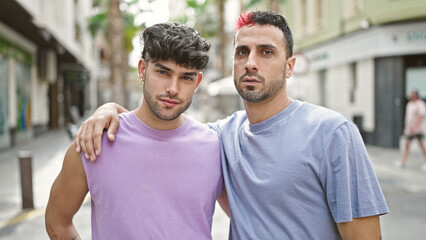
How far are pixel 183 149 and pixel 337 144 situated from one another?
28.0 inches

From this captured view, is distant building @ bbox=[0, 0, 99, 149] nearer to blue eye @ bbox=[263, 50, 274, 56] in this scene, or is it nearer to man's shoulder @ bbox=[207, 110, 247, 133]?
man's shoulder @ bbox=[207, 110, 247, 133]

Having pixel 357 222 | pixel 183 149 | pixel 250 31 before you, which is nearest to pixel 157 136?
pixel 183 149

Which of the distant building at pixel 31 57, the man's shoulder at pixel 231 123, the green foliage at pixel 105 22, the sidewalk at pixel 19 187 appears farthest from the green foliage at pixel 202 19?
the man's shoulder at pixel 231 123

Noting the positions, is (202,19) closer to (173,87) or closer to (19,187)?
(19,187)

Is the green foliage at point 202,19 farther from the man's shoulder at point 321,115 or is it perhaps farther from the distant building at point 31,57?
the man's shoulder at point 321,115

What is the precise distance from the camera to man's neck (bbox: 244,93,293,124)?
203 cm

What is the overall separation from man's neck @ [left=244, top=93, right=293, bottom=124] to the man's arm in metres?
0.85

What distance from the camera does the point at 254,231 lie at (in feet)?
6.12

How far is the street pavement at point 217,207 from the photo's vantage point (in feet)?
16.9

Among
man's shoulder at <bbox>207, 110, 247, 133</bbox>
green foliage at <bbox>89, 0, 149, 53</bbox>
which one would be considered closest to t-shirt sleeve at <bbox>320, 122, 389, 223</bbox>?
man's shoulder at <bbox>207, 110, 247, 133</bbox>

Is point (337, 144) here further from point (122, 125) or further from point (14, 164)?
point (14, 164)

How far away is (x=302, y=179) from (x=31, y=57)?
18519 millimetres

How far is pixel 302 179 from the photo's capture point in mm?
1790

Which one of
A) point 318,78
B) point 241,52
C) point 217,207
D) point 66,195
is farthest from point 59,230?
point 318,78
